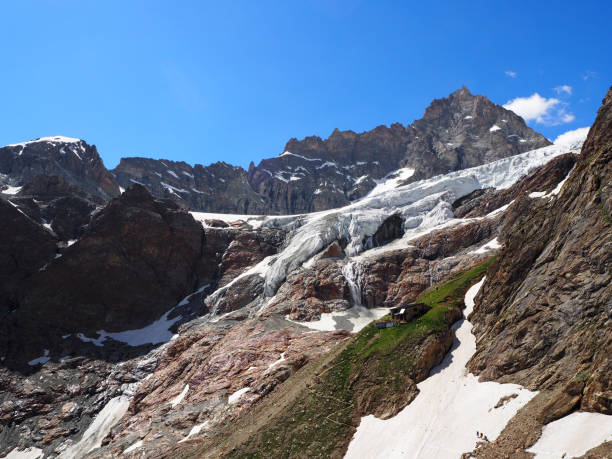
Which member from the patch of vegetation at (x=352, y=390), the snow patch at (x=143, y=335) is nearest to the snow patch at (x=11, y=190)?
the snow patch at (x=143, y=335)

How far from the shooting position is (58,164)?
149375mm

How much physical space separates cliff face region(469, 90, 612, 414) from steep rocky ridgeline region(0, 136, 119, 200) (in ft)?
489

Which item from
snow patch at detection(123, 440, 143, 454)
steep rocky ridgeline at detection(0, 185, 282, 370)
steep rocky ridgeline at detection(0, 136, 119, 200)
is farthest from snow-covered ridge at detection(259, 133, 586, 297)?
steep rocky ridgeline at detection(0, 136, 119, 200)

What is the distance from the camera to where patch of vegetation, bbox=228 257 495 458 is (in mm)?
27625

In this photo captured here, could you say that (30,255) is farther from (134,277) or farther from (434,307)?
(434,307)

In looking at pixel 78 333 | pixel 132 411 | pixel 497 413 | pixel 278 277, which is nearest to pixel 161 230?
pixel 78 333

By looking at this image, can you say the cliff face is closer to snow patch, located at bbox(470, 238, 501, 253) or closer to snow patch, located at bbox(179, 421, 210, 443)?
snow patch, located at bbox(179, 421, 210, 443)

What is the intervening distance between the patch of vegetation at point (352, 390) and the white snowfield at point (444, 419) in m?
1.06

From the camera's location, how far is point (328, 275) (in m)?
71.2

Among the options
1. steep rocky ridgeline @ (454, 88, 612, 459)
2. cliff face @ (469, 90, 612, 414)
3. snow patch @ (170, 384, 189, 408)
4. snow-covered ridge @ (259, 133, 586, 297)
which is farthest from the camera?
snow-covered ridge @ (259, 133, 586, 297)

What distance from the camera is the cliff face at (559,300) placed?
20.0 metres

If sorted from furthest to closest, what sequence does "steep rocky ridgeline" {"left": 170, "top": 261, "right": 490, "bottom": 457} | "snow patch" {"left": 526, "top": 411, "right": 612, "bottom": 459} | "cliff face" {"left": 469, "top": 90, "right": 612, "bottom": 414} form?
"steep rocky ridgeline" {"left": 170, "top": 261, "right": 490, "bottom": 457}
"cliff face" {"left": 469, "top": 90, "right": 612, "bottom": 414}
"snow patch" {"left": 526, "top": 411, "right": 612, "bottom": 459}

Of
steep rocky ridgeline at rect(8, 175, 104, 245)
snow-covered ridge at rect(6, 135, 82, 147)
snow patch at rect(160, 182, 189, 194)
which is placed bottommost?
steep rocky ridgeline at rect(8, 175, 104, 245)

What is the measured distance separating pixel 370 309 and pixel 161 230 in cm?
5524
